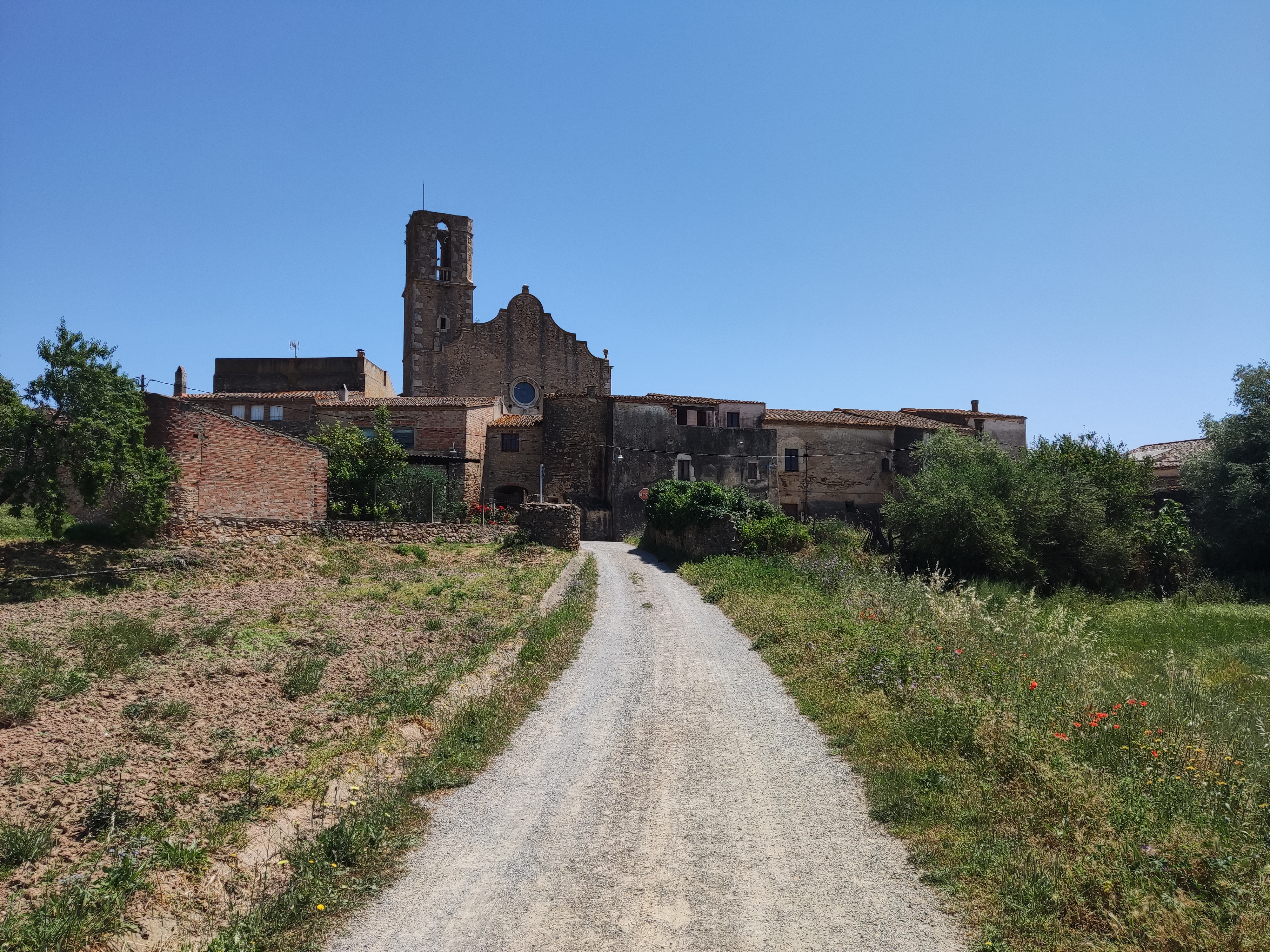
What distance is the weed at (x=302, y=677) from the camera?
9.57 metres

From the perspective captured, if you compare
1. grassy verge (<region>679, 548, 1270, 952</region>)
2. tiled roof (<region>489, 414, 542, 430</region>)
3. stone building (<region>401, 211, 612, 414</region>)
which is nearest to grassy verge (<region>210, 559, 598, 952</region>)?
grassy verge (<region>679, 548, 1270, 952</region>)

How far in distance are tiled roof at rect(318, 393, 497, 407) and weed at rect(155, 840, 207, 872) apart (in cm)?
3366

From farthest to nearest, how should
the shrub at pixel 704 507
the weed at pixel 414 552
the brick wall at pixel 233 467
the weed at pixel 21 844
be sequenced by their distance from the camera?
the shrub at pixel 704 507 → the weed at pixel 414 552 → the brick wall at pixel 233 467 → the weed at pixel 21 844

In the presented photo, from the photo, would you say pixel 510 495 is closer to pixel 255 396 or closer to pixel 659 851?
pixel 255 396

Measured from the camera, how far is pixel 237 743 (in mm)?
7617

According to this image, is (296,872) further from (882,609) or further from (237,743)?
(882,609)

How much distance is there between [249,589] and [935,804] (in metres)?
16.0

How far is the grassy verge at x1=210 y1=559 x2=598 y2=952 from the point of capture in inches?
183

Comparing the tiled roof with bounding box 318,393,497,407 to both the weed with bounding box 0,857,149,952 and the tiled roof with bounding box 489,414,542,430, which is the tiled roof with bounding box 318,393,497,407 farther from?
the weed with bounding box 0,857,149,952

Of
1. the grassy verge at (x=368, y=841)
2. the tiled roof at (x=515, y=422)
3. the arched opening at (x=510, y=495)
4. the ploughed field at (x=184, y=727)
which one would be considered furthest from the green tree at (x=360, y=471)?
the grassy verge at (x=368, y=841)

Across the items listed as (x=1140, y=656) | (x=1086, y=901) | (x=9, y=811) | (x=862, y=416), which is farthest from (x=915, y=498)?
(x=9, y=811)

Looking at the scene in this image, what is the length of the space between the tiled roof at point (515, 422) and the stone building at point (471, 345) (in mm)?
6430

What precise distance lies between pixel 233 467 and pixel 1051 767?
22.8 metres

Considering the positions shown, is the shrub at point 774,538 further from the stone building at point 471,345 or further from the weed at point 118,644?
the stone building at point 471,345
